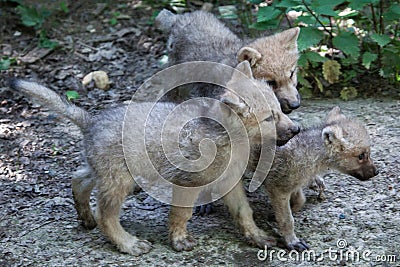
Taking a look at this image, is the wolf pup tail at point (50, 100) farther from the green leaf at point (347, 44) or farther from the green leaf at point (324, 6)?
the green leaf at point (347, 44)

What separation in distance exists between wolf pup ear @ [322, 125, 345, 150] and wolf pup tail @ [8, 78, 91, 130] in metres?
2.03

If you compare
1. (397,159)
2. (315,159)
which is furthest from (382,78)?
(315,159)

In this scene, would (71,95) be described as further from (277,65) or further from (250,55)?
(277,65)

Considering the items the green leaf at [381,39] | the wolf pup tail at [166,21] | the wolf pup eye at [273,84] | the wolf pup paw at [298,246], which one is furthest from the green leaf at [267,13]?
the wolf pup paw at [298,246]

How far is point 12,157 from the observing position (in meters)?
7.26

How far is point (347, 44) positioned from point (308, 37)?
533 millimetres

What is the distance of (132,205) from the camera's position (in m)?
6.49

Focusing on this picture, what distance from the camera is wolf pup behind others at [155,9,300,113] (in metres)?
6.35

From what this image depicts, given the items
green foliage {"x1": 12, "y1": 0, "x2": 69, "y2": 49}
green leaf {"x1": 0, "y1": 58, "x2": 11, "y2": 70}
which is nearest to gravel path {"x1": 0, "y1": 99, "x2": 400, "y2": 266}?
green leaf {"x1": 0, "y1": 58, "x2": 11, "y2": 70}

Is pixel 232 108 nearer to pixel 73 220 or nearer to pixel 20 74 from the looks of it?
pixel 73 220

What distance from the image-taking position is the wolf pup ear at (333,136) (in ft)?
18.8

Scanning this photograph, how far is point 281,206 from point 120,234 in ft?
4.48

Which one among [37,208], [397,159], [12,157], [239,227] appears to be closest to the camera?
[239,227]

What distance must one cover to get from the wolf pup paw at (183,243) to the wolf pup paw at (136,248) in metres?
0.21
